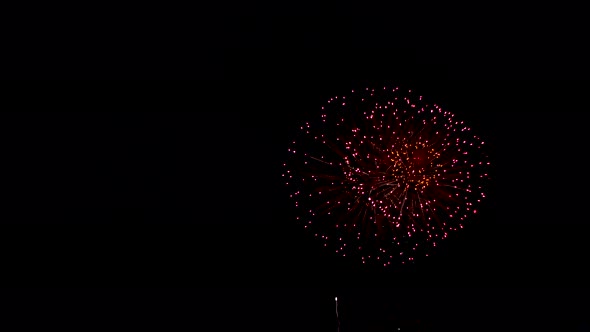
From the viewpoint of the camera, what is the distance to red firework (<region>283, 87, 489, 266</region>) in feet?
9.12

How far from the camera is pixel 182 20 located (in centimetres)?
319

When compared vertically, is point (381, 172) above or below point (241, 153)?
below

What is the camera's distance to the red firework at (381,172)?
9.12ft

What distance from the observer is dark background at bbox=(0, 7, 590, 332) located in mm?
3152

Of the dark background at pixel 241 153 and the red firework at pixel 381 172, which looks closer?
the red firework at pixel 381 172

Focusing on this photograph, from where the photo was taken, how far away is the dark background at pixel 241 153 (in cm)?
315

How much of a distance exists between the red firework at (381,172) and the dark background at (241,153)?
0.37ft

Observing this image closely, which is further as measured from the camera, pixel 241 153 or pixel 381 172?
pixel 241 153

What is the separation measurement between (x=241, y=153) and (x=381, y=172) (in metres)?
0.87

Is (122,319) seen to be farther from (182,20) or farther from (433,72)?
(433,72)

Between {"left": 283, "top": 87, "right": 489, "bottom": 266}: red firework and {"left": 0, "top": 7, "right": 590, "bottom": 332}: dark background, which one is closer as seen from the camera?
{"left": 283, "top": 87, "right": 489, "bottom": 266}: red firework

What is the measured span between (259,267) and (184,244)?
46 cm

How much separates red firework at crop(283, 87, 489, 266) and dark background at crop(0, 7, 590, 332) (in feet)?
0.37

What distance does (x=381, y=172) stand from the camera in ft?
9.03
